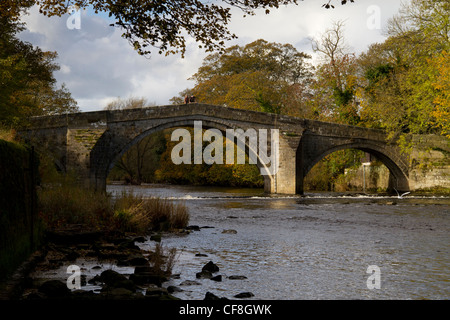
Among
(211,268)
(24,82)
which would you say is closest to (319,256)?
(211,268)

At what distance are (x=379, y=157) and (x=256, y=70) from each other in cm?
1587

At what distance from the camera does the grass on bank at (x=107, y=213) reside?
880cm

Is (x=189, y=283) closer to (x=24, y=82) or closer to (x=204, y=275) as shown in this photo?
(x=204, y=275)

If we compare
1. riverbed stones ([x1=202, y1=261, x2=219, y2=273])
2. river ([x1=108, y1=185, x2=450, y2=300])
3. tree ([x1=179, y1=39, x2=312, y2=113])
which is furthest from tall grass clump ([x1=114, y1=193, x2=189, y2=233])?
tree ([x1=179, y1=39, x2=312, y2=113])

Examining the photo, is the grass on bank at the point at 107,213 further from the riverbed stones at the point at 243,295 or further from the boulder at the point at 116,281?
the riverbed stones at the point at 243,295

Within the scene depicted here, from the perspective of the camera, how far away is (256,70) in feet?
129

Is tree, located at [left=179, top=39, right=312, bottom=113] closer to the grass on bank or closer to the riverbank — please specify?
the grass on bank

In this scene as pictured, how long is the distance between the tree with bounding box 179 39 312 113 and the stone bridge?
38.8 ft

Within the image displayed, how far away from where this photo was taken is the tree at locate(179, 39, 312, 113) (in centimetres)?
3588

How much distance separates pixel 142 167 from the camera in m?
40.3

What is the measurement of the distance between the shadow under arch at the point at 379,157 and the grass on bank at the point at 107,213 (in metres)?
14.3
